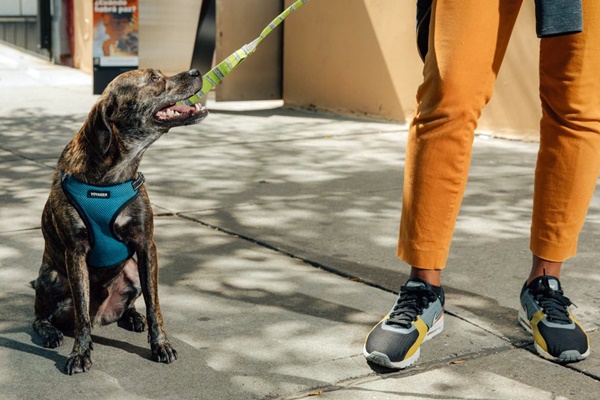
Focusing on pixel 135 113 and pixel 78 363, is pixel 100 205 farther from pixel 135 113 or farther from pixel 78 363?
pixel 78 363

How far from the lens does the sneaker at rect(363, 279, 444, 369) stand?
11.2 ft

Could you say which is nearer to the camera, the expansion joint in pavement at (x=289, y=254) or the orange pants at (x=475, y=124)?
the orange pants at (x=475, y=124)

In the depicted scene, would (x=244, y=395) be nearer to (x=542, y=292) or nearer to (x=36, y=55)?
(x=542, y=292)

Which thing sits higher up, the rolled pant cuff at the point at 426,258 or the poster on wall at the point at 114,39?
the poster on wall at the point at 114,39

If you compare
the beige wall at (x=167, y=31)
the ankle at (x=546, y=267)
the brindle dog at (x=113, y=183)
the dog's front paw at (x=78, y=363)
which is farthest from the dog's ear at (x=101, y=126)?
the beige wall at (x=167, y=31)

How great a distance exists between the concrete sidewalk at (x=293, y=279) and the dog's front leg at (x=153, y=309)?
59 mm

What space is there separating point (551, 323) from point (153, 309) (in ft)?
4.74

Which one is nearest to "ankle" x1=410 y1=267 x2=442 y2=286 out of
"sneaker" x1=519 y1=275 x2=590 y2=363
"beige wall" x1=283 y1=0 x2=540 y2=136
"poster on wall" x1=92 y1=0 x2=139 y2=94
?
"sneaker" x1=519 y1=275 x2=590 y2=363

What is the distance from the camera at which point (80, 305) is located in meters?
3.47

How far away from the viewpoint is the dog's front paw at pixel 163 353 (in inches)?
137

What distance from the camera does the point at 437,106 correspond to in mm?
3439

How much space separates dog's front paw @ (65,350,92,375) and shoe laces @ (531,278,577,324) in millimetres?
1660

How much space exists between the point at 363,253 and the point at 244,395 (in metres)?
1.91

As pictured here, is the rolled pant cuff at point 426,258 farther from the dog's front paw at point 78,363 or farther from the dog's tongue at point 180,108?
the dog's front paw at point 78,363
